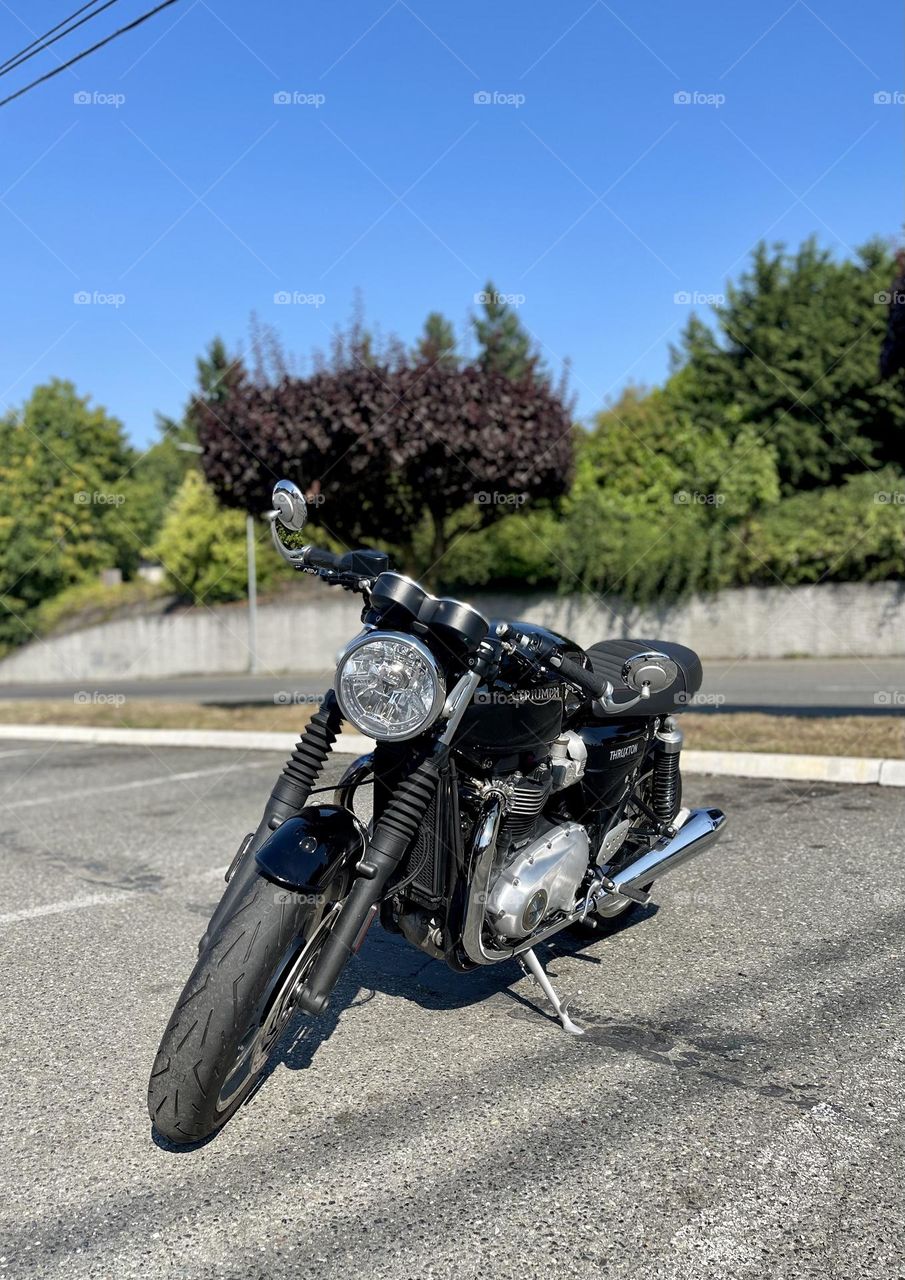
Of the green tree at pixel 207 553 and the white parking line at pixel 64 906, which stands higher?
the green tree at pixel 207 553

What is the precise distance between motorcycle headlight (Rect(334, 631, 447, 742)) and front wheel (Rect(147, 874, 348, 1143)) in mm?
515

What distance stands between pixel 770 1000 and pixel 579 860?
89cm

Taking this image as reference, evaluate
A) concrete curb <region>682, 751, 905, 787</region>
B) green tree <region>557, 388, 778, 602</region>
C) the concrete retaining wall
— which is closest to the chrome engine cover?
concrete curb <region>682, 751, 905, 787</region>

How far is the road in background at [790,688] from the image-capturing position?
1244cm

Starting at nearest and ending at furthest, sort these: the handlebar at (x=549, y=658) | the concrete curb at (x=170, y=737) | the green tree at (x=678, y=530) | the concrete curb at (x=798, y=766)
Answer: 1. the handlebar at (x=549, y=658)
2. the concrete curb at (x=798, y=766)
3. the concrete curb at (x=170, y=737)
4. the green tree at (x=678, y=530)

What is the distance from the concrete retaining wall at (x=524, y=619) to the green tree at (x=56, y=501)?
3.76m

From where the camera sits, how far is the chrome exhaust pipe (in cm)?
414

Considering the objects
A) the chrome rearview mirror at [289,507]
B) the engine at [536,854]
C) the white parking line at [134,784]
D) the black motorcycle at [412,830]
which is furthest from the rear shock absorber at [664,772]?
the white parking line at [134,784]

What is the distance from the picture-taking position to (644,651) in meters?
4.40

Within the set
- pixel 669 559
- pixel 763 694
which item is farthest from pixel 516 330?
pixel 763 694

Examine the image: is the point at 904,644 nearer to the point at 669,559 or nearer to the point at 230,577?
the point at 669,559

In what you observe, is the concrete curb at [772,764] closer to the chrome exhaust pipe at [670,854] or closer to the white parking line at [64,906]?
the white parking line at [64,906]

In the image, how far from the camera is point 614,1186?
2.71 m

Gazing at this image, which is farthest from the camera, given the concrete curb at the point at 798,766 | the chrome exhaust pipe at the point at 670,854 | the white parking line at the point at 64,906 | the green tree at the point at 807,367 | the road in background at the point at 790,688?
the green tree at the point at 807,367
